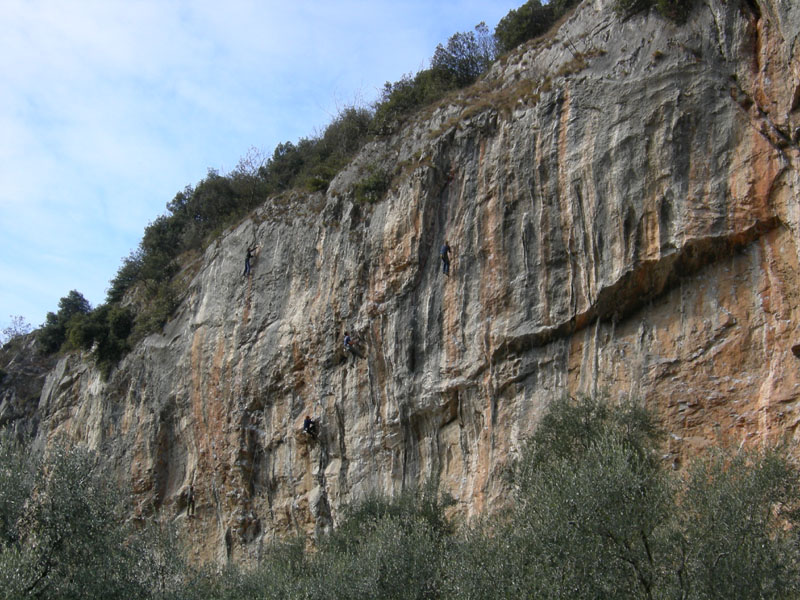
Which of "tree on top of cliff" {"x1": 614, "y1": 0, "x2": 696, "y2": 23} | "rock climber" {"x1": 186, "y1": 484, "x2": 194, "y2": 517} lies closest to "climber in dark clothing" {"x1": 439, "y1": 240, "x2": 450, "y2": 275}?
"tree on top of cliff" {"x1": 614, "y1": 0, "x2": 696, "y2": 23}

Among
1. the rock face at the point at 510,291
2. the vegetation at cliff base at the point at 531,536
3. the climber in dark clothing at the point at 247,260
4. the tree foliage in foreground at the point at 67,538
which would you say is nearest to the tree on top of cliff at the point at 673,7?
the rock face at the point at 510,291

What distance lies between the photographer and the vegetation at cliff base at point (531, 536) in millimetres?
12703

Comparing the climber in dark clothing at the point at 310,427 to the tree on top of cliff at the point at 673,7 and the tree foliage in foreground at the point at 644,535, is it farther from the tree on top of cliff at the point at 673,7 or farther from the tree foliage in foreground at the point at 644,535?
the tree on top of cliff at the point at 673,7

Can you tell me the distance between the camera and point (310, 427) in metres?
23.7

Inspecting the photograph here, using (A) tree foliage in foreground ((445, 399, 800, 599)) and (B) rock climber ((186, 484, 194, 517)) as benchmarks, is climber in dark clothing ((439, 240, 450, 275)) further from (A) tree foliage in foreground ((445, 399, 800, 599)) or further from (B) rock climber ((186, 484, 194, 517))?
(B) rock climber ((186, 484, 194, 517))

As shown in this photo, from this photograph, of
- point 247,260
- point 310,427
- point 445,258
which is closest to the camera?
point 445,258

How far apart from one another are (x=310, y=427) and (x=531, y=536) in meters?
11.0

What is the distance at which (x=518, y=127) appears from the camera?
2152cm

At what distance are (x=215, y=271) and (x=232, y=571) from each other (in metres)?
12.7

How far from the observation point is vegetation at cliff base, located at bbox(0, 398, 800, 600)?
12703mm

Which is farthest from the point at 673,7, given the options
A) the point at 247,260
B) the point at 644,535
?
the point at 247,260

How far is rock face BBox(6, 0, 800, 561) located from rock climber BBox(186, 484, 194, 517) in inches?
12.4

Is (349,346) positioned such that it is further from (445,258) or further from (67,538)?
(67,538)

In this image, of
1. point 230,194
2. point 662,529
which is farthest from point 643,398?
point 230,194
